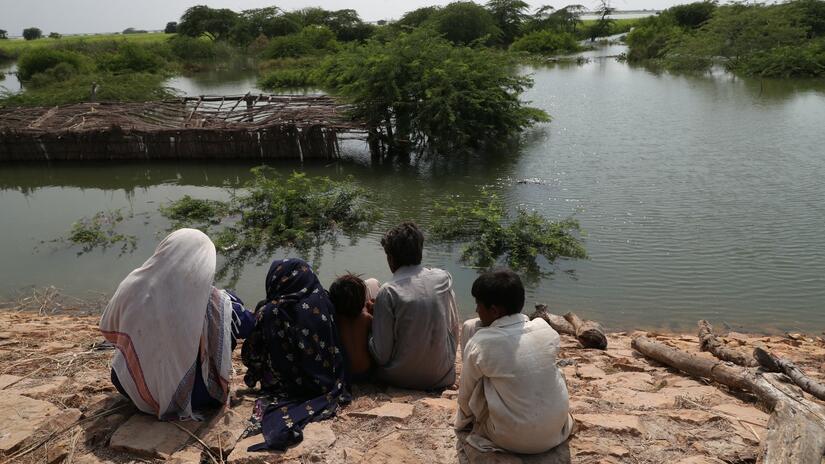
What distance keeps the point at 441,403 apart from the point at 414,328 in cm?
46

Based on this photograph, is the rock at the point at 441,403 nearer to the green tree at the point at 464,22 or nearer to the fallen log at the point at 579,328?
the fallen log at the point at 579,328

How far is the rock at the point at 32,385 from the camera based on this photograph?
3.62m

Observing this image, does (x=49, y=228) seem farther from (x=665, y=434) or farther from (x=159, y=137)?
(x=665, y=434)

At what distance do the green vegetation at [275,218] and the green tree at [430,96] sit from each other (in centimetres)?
280

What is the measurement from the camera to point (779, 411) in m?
3.09

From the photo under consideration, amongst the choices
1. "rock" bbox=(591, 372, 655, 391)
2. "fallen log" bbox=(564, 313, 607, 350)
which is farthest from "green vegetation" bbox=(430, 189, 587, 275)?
"rock" bbox=(591, 372, 655, 391)

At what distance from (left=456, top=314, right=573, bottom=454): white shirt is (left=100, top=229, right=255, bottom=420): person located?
1424 millimetres

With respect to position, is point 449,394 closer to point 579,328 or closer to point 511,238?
point 579,328

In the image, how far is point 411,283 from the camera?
12.1 ft

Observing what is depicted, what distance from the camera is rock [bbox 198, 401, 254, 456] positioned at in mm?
3070

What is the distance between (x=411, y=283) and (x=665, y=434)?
1591 millimetres

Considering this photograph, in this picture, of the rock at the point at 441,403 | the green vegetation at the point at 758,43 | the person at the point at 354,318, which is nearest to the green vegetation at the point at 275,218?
the person at the point at 354,318

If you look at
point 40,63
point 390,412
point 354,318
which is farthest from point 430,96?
point 40,63

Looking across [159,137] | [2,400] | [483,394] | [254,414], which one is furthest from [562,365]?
[159,137]
